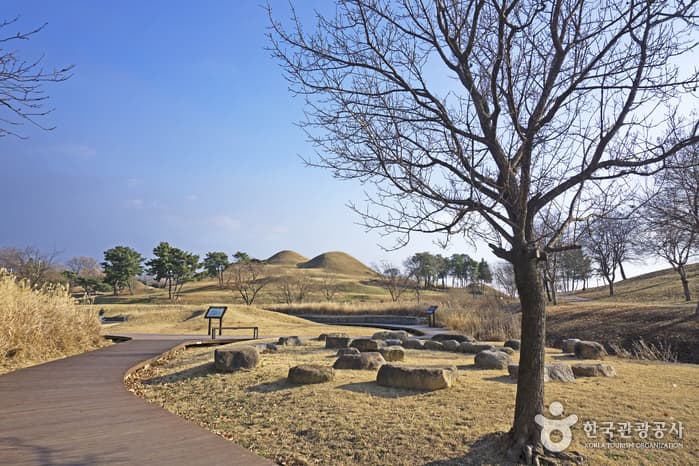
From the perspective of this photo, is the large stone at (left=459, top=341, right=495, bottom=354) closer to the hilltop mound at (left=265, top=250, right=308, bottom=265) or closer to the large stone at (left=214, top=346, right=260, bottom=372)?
the large stone at (left=214, top=346, right=260, bottom=372)

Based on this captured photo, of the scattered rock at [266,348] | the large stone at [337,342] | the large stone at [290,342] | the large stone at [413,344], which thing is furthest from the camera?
the large stone at [290,342]

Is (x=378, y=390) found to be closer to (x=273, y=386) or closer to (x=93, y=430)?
(x=273, y=386)

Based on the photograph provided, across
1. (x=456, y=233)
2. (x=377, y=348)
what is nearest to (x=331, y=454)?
(x=456, y=233)

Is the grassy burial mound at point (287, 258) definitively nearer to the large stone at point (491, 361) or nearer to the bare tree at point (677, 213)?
the bare tree at point (677, 213)

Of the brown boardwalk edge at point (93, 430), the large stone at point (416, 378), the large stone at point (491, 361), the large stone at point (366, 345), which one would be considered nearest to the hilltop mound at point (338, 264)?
the large stone at point (366, 345)

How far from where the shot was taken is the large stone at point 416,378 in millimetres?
6801

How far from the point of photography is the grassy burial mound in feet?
385

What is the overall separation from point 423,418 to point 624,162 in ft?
11.4

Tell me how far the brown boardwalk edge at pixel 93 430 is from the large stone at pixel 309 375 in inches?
82.0

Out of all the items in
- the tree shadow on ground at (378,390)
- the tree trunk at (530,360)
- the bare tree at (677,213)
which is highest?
the bare tree at (677,213)

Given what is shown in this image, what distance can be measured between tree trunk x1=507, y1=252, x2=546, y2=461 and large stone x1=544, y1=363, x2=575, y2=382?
3350mm

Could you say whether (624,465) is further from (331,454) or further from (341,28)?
(341,28)

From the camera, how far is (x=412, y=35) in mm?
5352

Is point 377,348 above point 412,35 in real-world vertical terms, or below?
below
